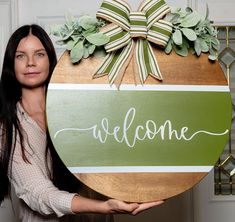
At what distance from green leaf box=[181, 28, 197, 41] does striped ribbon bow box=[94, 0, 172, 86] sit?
3cm

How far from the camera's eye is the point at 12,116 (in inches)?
44.9

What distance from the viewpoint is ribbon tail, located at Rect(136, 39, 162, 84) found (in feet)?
3.40

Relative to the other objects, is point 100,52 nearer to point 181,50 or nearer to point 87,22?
point 87,22

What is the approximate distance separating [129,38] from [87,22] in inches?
4.0

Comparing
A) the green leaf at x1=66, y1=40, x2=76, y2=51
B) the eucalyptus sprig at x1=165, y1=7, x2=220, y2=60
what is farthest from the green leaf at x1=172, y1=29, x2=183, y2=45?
the green leaf at x1=66, y1=40, x2=76, y2=51

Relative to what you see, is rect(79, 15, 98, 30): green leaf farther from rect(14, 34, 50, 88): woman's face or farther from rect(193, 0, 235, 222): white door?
rect(193, 0, 235, 222): white door

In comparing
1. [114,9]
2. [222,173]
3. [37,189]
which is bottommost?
[222,173]

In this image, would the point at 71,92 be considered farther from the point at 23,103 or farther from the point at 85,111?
the point at 23,103

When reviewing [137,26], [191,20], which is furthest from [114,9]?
[191,20]

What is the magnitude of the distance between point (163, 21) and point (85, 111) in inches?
10.7

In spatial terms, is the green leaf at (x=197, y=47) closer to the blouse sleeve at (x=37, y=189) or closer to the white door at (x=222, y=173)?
the blouse sleeve at (x=37, y=189)

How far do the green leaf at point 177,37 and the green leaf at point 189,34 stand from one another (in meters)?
0.01

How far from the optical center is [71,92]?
1.02 m

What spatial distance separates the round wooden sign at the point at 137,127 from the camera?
1.01 meters
